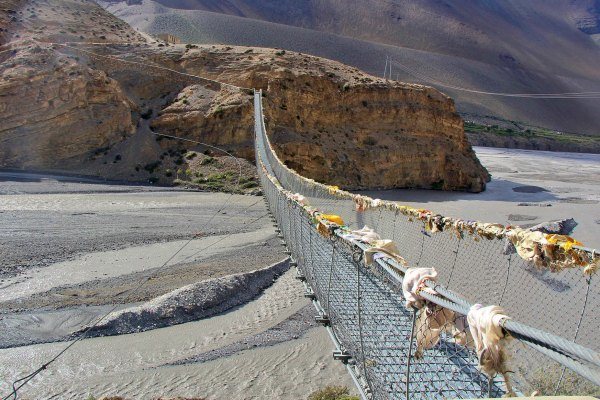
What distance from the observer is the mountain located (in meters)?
86.0

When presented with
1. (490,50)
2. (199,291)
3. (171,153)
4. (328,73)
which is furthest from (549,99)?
(199,291)

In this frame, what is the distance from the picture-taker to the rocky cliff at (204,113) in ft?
70.6

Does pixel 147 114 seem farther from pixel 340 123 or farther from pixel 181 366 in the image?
pixel 181 366

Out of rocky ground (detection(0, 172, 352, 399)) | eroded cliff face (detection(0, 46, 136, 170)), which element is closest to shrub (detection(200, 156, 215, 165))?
eroded cliff face (detection(0, 46, 136, 170))

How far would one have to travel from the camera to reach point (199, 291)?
334 inches

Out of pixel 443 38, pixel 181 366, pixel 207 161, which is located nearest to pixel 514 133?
pixel 207 161

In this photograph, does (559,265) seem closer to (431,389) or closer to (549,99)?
(431,389)

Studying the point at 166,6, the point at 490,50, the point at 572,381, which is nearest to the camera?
the point at 572,381

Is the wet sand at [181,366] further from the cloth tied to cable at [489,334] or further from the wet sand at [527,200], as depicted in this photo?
the wet sand at [527,200]

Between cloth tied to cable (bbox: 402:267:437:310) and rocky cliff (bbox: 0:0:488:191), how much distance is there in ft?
63.4

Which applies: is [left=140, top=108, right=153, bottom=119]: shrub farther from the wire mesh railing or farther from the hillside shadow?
the wire mesh railing

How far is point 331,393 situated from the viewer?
5.74 meters

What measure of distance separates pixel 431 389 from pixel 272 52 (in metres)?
24.6

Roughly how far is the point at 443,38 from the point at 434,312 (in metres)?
118
